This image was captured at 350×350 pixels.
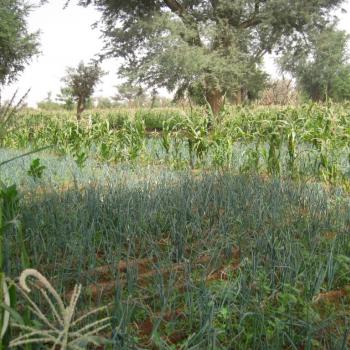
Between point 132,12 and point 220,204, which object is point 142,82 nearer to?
point 132,12

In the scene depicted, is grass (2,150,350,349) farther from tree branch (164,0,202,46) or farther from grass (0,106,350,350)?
tree branch (164,0,202,46)

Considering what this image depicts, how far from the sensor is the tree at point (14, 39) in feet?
53.1

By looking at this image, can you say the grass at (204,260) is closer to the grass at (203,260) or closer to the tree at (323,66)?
the grass at (203,260)

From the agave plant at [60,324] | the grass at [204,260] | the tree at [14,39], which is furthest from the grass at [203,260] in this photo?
the tree at [14,39]

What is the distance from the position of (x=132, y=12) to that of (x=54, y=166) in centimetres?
1242

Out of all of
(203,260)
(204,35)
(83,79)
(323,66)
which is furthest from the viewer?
(323,66)

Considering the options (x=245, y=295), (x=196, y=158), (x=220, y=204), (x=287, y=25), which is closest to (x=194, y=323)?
(x=245, y=295)

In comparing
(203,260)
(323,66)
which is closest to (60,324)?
(203,260)

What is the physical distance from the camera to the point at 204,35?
16.6 metres

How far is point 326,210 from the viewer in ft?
11.3

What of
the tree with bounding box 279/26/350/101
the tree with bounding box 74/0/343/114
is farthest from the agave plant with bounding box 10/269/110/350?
the tree with bounding box 279/26/350/101

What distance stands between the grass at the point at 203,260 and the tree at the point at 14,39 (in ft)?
47.3

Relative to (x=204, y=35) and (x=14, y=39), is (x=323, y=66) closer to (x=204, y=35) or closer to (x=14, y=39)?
(x=204, y=35)

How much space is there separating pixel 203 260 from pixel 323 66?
81.2 feet
